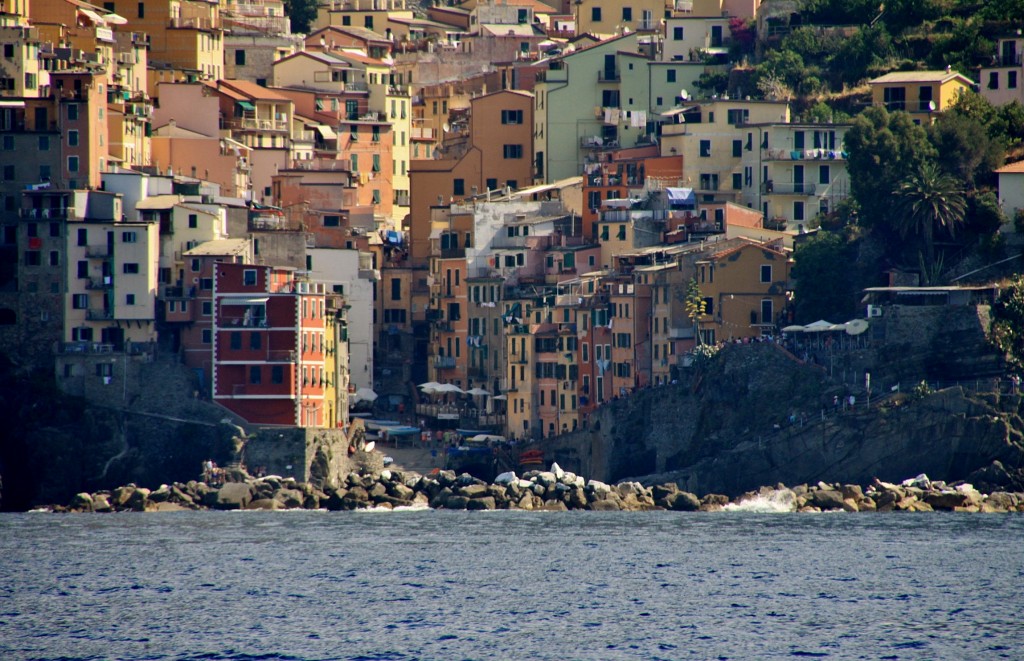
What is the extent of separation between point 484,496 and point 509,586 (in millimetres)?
27066

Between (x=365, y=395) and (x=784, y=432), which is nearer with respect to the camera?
(x=784, y=432)

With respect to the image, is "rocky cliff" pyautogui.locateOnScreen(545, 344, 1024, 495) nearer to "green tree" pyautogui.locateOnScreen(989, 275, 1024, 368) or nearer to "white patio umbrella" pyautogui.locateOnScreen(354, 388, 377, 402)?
"green tree" pyautogui.locateOnScreen(989, 275, 1024, 368)

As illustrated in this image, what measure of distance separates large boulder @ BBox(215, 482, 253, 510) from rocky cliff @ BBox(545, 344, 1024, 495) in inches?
672

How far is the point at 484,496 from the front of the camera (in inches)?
4766

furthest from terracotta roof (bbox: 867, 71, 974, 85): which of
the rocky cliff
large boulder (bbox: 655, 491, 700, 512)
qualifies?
large boulder (bbox: 655, 491, 700, 512)

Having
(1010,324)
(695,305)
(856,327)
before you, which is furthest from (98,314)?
(1010,324)

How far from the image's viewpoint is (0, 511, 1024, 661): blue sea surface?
3191 inches

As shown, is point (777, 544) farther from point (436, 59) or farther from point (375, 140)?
point (436, 59)

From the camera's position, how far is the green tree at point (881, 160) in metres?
123

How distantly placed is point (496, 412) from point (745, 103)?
21264 millimetres

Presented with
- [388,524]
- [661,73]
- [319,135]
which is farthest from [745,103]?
[388,524]

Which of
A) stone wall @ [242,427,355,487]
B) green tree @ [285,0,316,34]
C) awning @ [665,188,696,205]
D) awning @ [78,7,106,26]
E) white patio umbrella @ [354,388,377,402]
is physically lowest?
stone wall @ [242,427,355,487]

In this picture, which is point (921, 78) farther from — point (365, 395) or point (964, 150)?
point (365, 395)

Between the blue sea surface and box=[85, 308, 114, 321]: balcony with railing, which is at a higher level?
box=[85, 308, 114, 321]: balcony with railing
